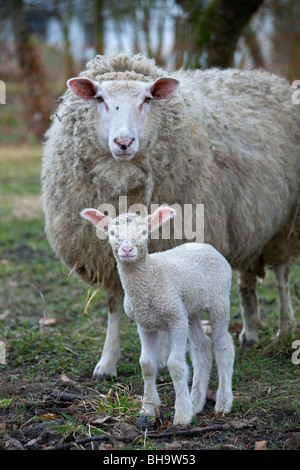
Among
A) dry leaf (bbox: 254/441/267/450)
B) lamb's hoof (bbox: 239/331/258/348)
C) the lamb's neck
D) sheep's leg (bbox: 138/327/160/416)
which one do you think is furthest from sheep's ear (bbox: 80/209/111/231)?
lamb's hoof (bbox: 239/331/258/348)

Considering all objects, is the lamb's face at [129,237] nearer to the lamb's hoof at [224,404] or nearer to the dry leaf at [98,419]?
the dry leaf at [98,419]

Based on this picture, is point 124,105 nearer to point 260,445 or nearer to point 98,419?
point 98,419

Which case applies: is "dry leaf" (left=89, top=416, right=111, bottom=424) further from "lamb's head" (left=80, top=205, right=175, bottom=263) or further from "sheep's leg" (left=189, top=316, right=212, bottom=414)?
"lamb's head" (left=80, top=205, right=175, bottom=263)

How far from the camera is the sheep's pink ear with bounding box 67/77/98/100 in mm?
4098

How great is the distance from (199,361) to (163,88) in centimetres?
180

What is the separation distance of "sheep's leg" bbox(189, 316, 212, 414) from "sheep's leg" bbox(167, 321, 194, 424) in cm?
29

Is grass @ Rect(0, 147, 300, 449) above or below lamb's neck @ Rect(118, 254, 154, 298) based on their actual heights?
below

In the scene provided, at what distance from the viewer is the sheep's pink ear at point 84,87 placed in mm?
4098

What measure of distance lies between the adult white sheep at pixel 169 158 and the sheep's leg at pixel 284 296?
28 centimetres

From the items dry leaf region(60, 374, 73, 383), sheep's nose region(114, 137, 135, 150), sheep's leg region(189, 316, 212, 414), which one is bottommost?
dry leaf region(60, 374, 73, 383)

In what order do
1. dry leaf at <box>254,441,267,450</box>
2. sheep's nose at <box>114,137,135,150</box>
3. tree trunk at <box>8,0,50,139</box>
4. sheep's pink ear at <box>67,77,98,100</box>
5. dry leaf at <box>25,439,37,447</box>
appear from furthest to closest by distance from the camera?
tree trunk at <box>8,0,50,139</box>
sheep's pink ear at <box>67,77,98,100</box>
sheep's nose at <box>114,137,135,150</box>
dry leaf at <box>25,439,37,447</box>
dry leaf at <box>254,441,267,450</box>

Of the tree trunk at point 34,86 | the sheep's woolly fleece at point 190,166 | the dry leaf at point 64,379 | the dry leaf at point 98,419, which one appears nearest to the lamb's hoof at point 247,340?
the sheep's woolly fleece at point 190,166
